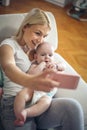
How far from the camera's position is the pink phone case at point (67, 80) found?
108cm

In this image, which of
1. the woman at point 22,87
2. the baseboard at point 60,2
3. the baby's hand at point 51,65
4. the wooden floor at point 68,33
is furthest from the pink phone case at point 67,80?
the baseboard at point 60,2

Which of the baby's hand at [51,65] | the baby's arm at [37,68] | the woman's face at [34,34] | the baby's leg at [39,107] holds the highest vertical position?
the woman's face at [34,34]

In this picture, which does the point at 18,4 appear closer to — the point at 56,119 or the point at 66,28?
the point at 66,28

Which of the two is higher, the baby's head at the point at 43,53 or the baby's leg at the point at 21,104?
the baby's head at the point at 43,53

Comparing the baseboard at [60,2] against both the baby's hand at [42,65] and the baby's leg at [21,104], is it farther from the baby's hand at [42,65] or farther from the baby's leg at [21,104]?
the baby's leg at [21,104]

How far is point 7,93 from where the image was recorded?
1.38 m

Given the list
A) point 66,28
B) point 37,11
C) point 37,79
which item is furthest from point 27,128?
point 66,28

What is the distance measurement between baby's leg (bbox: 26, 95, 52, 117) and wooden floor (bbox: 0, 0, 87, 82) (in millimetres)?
1026

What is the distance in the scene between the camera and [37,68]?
1.41 meters

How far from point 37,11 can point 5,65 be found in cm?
41

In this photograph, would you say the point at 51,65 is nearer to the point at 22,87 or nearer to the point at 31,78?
the point at 22,87

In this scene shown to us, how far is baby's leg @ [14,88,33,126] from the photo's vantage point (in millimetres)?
1268

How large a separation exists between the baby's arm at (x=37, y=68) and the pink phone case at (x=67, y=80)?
1.05 ft

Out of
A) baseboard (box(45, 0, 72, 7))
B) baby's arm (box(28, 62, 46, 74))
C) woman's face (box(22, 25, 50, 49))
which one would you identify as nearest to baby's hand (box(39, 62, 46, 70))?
baby's arm (box(28, 62, 46, 74))
